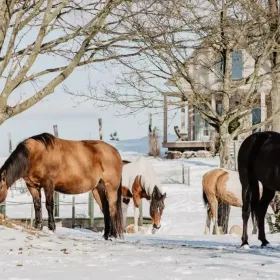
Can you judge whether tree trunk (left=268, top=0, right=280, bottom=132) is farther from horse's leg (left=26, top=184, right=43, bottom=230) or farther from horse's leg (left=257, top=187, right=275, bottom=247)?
horse's leg (left=26, top=184, right=43, bottom=230)

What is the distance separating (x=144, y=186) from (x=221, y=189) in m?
2.18

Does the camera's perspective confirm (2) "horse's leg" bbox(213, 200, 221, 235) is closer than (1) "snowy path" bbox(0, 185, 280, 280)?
No

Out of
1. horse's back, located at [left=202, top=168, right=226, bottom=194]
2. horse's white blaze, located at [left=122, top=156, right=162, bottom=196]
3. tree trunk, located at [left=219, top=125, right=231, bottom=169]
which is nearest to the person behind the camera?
horse's white blaze, located at [left=122, top=156, right=162, bottom=196]

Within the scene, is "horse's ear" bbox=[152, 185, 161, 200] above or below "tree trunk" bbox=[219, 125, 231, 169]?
below

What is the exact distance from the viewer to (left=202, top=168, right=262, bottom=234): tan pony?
65.1 ft

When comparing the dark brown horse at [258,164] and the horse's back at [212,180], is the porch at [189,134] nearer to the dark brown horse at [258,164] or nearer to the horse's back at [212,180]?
the horse's back at [212,180]

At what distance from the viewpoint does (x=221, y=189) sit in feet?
65.4

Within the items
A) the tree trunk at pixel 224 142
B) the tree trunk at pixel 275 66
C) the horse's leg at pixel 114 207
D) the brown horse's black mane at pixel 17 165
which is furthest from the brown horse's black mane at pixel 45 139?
the tree trunk at pixel 275 66

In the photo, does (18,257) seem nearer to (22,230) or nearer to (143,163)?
(22,230)

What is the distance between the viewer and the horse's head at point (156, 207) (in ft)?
62.4

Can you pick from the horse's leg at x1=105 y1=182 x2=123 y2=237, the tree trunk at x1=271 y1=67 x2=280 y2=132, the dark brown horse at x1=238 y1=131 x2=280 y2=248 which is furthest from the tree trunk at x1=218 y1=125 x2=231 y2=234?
the dark brown horse at x1=238 y1=131 x2=280 y2=248

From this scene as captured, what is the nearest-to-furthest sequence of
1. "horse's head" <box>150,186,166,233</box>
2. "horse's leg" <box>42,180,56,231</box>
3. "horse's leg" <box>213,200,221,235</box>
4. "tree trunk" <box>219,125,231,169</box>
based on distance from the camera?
"horse's leg" <box>42,180,56,231</box>
"horse's head" <box>150,186,166,233</box>
"horse's leg" <box>213,200,221,235</box>
"tree trunk" <box>219,125,231,169</box>

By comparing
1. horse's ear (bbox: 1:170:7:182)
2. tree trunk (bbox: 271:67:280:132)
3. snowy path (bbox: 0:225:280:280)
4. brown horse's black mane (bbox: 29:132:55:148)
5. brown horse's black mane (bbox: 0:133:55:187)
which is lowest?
snowy path (bbox: 0:225:280:280)

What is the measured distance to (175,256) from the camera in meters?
8.62
